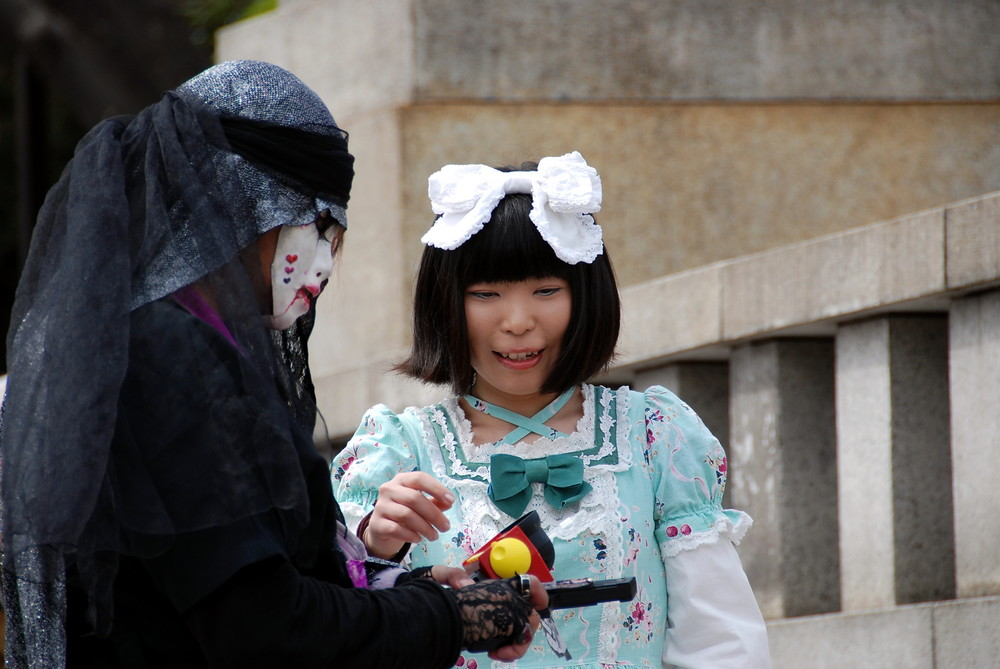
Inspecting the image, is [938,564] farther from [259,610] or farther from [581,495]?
[259,610]

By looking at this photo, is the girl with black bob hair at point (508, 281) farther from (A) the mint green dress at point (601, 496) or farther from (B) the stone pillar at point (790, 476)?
(B) the stone pillar at point (790, 476)

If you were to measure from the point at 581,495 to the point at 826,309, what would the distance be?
1213mm

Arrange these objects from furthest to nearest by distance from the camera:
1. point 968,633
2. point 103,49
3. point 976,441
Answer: point 103,49
point 976,441
point 968,633

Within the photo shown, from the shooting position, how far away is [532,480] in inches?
119

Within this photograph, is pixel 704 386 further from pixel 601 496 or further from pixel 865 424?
pixel 601 496

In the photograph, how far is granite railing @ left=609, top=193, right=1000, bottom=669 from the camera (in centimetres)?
349

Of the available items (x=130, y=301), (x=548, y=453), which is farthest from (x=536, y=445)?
(x=130, y=301)

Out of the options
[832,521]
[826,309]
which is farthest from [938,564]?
[826,309]

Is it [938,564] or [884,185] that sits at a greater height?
[884,185]

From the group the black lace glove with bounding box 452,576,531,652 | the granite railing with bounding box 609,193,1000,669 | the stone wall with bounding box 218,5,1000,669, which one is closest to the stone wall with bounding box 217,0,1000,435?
the stone wall with bounding box 218,5,1000,669

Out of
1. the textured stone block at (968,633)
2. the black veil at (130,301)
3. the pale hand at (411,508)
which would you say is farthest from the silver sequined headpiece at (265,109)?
the textured stone block at (968,633)

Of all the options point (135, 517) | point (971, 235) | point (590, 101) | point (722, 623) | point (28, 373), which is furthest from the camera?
point (590, 101)

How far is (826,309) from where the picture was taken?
3887mm

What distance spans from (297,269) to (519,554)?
0.67 metres
